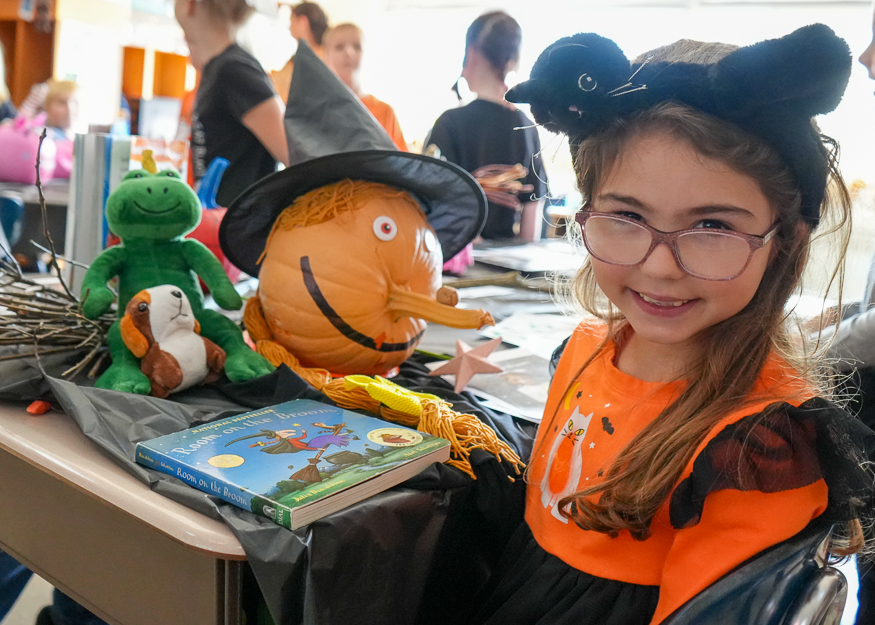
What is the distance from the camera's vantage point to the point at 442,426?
0.80 m

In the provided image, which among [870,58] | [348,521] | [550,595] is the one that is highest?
[870,58]

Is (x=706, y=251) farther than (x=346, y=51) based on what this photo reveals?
No

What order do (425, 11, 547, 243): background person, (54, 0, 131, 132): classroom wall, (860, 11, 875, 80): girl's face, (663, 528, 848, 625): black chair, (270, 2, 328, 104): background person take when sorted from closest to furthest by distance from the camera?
(663, 528, 848, 625): black chair < (860, 11, 875, 80): girl's face < (425, 11, 547, 243): background person < (270, 2, 328, 104): background person < (54, 0, 131, 132): classroom wall

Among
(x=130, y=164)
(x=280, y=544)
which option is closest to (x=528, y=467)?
(x=280, y=544)

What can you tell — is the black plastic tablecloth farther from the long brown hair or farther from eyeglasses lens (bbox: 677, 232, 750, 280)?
eyeglasses lens (bbox: 677, 232, 750, 280)

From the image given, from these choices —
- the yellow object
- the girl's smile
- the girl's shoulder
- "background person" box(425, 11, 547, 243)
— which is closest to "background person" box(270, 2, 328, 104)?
"background person" box(425, 11, 547, 243)

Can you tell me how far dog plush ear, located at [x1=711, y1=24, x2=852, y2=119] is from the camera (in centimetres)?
59

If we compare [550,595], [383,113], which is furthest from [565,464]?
[383,113]

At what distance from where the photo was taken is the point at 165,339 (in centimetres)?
88

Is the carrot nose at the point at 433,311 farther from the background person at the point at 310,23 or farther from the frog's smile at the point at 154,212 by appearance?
the background person at the point at 310,23

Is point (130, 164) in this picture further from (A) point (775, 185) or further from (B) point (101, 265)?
(A) point (775, 185)

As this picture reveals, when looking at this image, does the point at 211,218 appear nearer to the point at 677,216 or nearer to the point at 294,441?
the point at 294,441

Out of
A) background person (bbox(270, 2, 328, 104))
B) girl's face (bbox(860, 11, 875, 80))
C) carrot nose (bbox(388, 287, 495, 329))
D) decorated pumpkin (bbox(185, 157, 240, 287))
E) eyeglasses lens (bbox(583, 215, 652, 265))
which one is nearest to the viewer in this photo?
eyeglasses lens (bbox(583, 215, 652, 265))

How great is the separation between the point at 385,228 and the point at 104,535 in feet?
1.66
